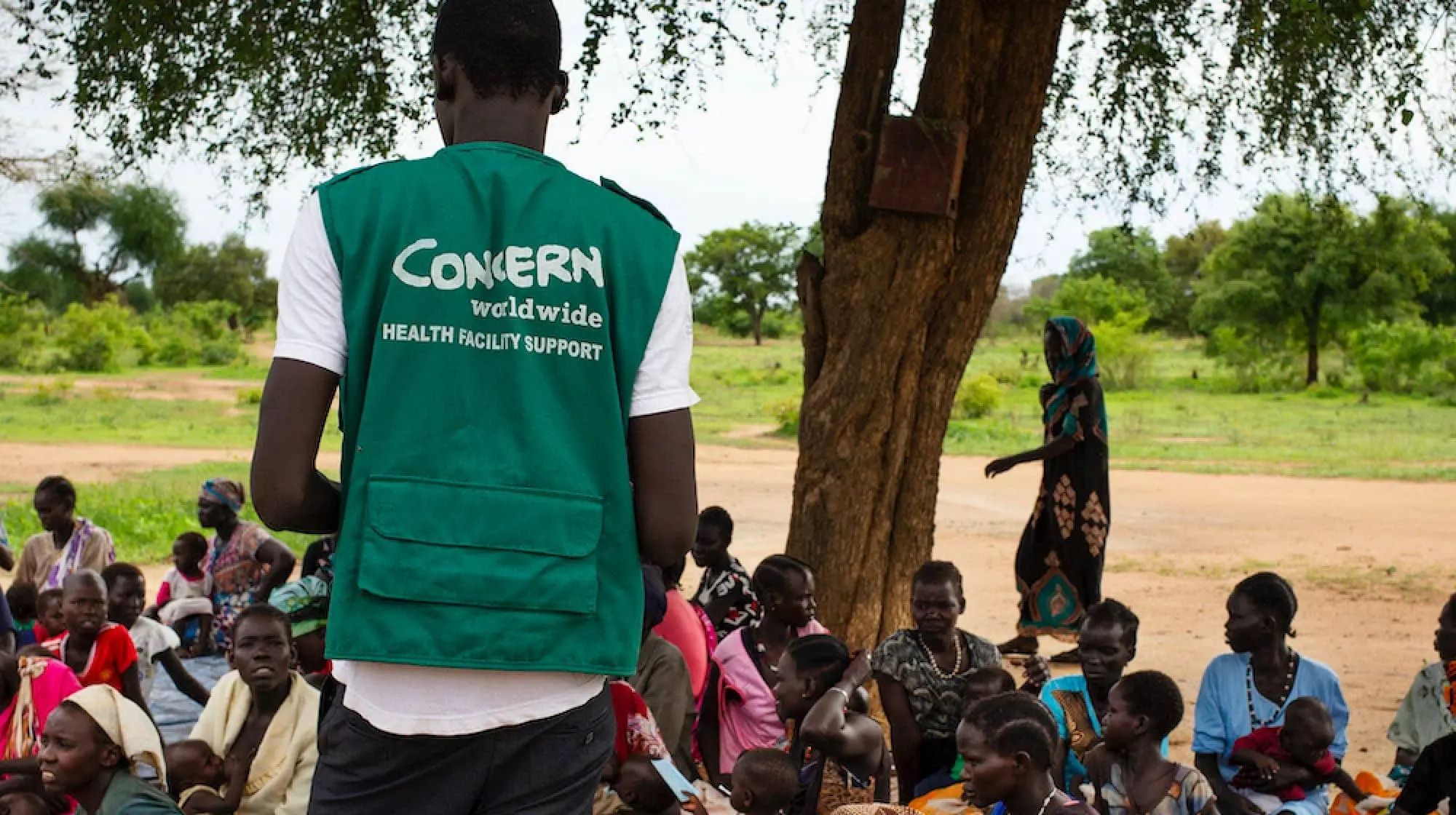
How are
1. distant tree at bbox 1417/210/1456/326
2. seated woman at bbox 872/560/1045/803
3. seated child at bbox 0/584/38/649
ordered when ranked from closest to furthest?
seated woman at bbox 872/560/1045/803, seated child at bbox 0/584/38/649, distant tree at bbox 1417/210/1456/326

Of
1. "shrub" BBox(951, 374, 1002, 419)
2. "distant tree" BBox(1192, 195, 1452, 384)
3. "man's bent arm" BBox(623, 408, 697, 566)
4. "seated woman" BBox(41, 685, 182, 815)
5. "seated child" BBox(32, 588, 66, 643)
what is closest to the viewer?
"man's bent arm" BBox(623, 408, 697, 566)

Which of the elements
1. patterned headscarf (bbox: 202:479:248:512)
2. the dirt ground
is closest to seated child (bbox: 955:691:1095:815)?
the dirt ground

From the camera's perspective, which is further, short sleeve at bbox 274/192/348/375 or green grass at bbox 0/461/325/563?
green grass at bbox 0/461/325/563

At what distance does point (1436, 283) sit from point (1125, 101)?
30941 mm

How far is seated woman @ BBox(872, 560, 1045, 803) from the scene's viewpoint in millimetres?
4336

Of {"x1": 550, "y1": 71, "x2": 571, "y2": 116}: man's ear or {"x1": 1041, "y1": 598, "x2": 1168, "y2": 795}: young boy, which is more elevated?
{"x1": 550, "y1": 71, "x2": 571, "y2": 116}: man's ear

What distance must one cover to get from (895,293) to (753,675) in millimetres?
1648

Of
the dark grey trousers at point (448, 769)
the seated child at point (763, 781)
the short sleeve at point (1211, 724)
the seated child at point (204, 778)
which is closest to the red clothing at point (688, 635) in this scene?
the seated child at point (763, 781)

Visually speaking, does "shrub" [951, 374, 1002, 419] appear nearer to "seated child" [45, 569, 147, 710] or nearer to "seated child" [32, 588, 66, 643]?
"seated child" [32, 588, 66, 643]

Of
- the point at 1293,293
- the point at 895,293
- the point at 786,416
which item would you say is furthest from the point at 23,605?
the point at 1293,293

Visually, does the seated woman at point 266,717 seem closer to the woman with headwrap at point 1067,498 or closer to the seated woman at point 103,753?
the seated woman at point 103,753

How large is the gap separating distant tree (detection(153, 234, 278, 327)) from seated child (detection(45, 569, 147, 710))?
46112 mm

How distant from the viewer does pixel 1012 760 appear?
3068 millimetres

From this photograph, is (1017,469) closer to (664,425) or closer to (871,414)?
(871,414)
